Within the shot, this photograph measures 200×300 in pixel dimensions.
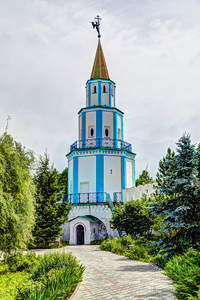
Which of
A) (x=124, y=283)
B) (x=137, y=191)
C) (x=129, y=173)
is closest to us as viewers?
(x=124, y=283)

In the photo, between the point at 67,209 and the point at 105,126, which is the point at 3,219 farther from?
the point at 105,126

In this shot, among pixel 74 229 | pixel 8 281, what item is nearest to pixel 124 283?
pixel 8 281

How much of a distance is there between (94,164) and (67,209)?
23.0ft

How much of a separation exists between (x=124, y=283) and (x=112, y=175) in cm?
1888

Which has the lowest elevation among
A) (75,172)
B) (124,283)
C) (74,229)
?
(124,283)

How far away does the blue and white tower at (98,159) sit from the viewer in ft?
84.3

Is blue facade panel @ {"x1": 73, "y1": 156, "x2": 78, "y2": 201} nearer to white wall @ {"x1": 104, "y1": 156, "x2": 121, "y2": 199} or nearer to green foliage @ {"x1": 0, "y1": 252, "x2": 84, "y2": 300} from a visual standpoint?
white wall @ {"x1": 104, "y1": 156, "x2": 121, "y2": 199}

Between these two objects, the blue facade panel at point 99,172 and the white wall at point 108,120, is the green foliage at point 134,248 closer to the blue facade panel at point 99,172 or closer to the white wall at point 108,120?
the blue facade panel at point 99,172

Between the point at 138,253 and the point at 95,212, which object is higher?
the point at 95,212

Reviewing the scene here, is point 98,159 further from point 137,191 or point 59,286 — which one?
point 59,286

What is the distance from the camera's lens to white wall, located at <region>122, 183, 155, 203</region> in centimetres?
2055

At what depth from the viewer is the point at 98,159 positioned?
27.6m

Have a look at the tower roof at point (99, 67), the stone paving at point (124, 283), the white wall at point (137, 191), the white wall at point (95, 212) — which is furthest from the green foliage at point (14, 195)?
the tower roof at point (99, 67)

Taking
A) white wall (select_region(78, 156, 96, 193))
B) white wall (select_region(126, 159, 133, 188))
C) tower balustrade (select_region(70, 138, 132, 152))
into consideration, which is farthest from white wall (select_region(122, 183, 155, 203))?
tower balustrade (select_region(70, 138, 132, 152))
